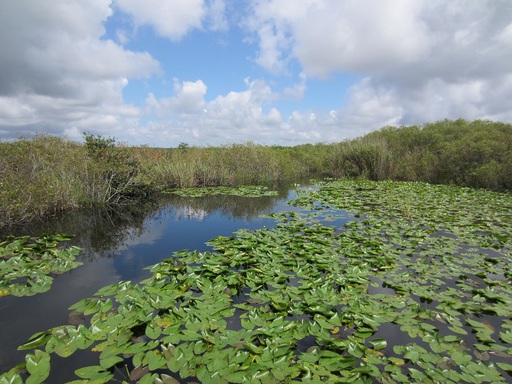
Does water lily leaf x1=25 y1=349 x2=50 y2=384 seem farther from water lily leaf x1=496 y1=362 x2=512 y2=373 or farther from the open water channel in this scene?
water lily leaf x1=496 y1=362 x2=512 y2=373

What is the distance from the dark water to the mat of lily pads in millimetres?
339

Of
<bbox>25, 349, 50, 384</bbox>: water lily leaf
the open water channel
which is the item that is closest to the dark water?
the open water channel

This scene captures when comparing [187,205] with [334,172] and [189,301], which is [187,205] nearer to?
[189,301]

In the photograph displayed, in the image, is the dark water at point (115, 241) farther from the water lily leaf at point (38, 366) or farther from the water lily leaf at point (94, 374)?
the water lily leaf at point (94, 374)

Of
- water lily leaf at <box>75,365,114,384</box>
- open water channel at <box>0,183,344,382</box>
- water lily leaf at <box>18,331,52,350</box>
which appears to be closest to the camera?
water lily leaf at <box>75,365,114,384</box>

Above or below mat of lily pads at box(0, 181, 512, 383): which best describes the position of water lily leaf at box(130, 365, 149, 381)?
below

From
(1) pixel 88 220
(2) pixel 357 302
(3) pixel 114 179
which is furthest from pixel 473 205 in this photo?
(3) pixel 114 179

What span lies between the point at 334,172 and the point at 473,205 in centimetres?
1368

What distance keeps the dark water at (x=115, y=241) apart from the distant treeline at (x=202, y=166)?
1.01 metres

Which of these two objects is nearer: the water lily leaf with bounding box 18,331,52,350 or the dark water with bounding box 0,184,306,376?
the water lily leaf with bounding box 18,331,52,350

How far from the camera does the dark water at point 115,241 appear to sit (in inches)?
127

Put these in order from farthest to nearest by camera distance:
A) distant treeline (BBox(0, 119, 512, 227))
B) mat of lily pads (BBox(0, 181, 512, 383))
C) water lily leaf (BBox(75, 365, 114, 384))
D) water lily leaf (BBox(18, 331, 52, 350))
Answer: distant treeline (BBox(0, 119, 512, 227)) < water lily leaf (BBox(18, 331, 52, 350)) < mat of lily pads (BBox(0, 181, 512, 383)) < water lily leaf (BBox(75, 365, 114, 384))

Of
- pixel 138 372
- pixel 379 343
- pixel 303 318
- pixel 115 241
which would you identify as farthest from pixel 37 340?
pixel 115 241

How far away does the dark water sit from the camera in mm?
3226
